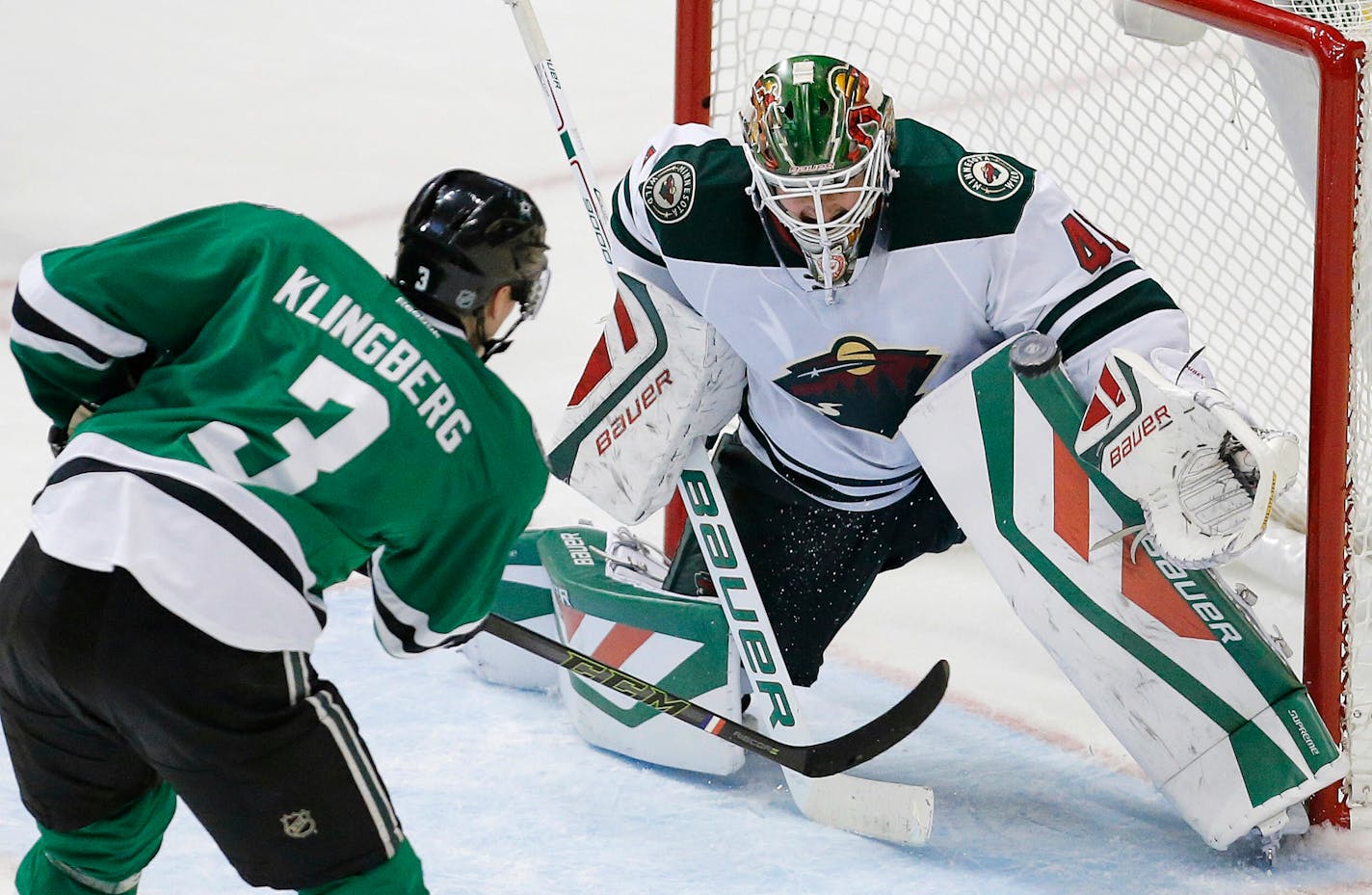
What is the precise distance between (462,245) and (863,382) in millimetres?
929

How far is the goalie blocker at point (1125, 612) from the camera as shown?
6.54ft

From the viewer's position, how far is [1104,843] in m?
2.15

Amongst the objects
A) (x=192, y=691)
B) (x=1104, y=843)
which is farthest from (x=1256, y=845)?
(x=192, y=691)

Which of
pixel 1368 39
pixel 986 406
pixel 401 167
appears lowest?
pixel 401 167

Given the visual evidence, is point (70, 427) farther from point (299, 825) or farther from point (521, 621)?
point (521, 621)

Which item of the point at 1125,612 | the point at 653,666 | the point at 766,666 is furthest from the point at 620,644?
the point at 1125,612

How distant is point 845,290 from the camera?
2139 mm

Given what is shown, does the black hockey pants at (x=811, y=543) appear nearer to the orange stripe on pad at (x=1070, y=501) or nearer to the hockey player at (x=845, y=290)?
the hockey player at (x=845, y=290)

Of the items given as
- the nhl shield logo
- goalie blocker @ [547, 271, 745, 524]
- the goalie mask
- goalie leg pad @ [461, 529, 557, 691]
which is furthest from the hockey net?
the nhl shield logo

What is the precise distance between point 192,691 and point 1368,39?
166 cm

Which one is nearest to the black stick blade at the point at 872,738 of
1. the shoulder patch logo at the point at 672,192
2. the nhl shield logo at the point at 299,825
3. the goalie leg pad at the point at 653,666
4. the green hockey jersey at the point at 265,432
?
the goalie leg pad at the point at 653,666

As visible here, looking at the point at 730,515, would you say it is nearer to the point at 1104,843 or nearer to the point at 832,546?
the point at 832,546

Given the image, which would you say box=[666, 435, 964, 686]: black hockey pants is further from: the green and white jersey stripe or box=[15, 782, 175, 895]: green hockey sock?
box=[15, 782, 175, 895]: green hockey sock

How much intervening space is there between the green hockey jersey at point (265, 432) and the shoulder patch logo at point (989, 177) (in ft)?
2.92
